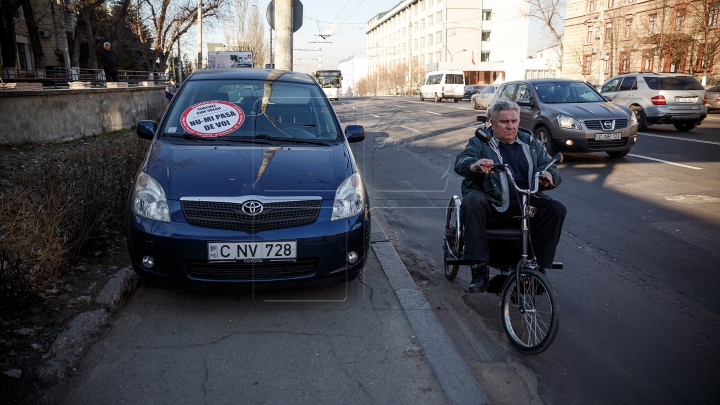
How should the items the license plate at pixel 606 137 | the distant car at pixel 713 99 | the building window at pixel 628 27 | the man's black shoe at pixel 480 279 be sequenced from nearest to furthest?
1. the man's black shoe at pixel 480 279
2. the license plate at pixel 606 137
3. the distant car at pixel 713 99
4. the building window at pixel 628 27

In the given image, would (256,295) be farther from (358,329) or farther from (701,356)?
(701,356)

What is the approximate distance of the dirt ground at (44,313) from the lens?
279 centimetres

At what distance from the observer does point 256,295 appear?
13.6ft

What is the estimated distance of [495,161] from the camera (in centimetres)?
395

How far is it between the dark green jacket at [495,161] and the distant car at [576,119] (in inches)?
280

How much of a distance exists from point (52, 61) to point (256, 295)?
1872 inches

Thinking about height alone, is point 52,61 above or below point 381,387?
above

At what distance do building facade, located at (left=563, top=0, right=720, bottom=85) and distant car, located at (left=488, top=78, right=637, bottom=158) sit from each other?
22310 millimetres

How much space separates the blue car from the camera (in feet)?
11.5

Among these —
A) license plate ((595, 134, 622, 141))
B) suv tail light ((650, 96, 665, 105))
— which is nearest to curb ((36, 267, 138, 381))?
license plate ((595, 134, 622, 141))

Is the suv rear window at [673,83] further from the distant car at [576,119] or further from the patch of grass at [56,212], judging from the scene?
the patch of grass at [56,212]

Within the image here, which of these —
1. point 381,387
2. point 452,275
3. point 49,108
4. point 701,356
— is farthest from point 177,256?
point 49,108

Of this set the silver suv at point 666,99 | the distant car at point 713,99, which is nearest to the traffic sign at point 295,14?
the silver suv at point 666,99

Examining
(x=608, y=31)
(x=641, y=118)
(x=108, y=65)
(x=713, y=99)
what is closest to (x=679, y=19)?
(x=608, y=31)
